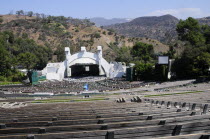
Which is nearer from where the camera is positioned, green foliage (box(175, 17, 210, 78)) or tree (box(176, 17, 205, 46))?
green foliage (box(175, 17, 210, 78))

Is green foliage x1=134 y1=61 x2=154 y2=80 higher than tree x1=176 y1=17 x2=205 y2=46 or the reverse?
the reverse

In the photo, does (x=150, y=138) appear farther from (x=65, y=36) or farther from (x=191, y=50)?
(x=65, y=36)

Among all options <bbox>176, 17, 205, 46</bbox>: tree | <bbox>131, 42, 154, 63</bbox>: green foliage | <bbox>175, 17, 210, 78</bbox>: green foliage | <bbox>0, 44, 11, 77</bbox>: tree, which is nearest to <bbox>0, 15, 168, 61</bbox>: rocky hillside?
<bbox>131, 42, 154, 63</bbox>: green foliage

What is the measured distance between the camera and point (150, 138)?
4.19m

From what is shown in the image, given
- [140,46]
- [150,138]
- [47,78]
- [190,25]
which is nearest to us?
[150,138]

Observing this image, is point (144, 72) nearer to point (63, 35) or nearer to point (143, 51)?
point (143, 51)

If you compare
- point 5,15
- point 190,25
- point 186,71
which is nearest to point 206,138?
point 186,71

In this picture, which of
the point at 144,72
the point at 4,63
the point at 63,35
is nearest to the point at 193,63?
the point at 144,72

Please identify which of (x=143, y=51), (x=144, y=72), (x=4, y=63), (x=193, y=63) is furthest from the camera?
(x=143, y=51)

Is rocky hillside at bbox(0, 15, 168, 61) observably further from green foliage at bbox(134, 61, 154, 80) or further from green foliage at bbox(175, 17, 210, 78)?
green foliage at bbox(175, 17, 210, 78)

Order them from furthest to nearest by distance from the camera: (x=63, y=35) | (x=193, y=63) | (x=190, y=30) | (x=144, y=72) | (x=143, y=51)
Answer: (x=63, y=35) → (x=143, y=51) → (x=190, y=30) → (x=144, y=72) → (x=193, y=63)

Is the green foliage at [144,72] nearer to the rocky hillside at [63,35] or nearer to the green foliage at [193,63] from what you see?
the green foliage at [193,63]

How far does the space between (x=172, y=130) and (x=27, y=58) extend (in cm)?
7493

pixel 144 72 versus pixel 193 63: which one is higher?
pixel 193 63
